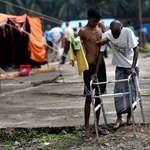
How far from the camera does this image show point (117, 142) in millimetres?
3754

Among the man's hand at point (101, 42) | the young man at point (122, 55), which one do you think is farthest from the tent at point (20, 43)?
the man's hand at point (101, 42)

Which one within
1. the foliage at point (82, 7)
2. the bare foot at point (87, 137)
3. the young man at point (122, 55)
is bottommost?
the bare foot at point (87, 137)

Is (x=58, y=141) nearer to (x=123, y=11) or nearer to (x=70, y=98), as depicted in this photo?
(x=70, y=98)

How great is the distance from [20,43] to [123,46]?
8.07 metres

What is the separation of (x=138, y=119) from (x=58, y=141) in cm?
135

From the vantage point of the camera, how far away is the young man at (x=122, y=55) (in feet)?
12.8

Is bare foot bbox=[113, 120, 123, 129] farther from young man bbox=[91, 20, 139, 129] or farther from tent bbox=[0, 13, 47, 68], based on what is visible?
tent bbox=[0, 13, 47, 68]

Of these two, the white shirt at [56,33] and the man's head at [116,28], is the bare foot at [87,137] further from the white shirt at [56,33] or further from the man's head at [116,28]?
the white shirt at [56,33]

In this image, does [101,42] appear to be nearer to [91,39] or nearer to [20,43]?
[91,39]

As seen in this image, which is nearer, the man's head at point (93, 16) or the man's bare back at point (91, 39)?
the man's head at point (93, 16)

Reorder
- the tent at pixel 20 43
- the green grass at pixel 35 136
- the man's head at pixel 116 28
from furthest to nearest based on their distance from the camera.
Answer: the tent at pixel 20 43
the green grass at pixel 35 136
the man's head at pixel 116 28

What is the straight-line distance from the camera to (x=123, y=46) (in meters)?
4.02

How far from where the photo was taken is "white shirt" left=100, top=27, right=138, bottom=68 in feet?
12.9

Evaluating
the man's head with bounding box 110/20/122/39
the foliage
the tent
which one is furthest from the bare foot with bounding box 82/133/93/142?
the foliage
